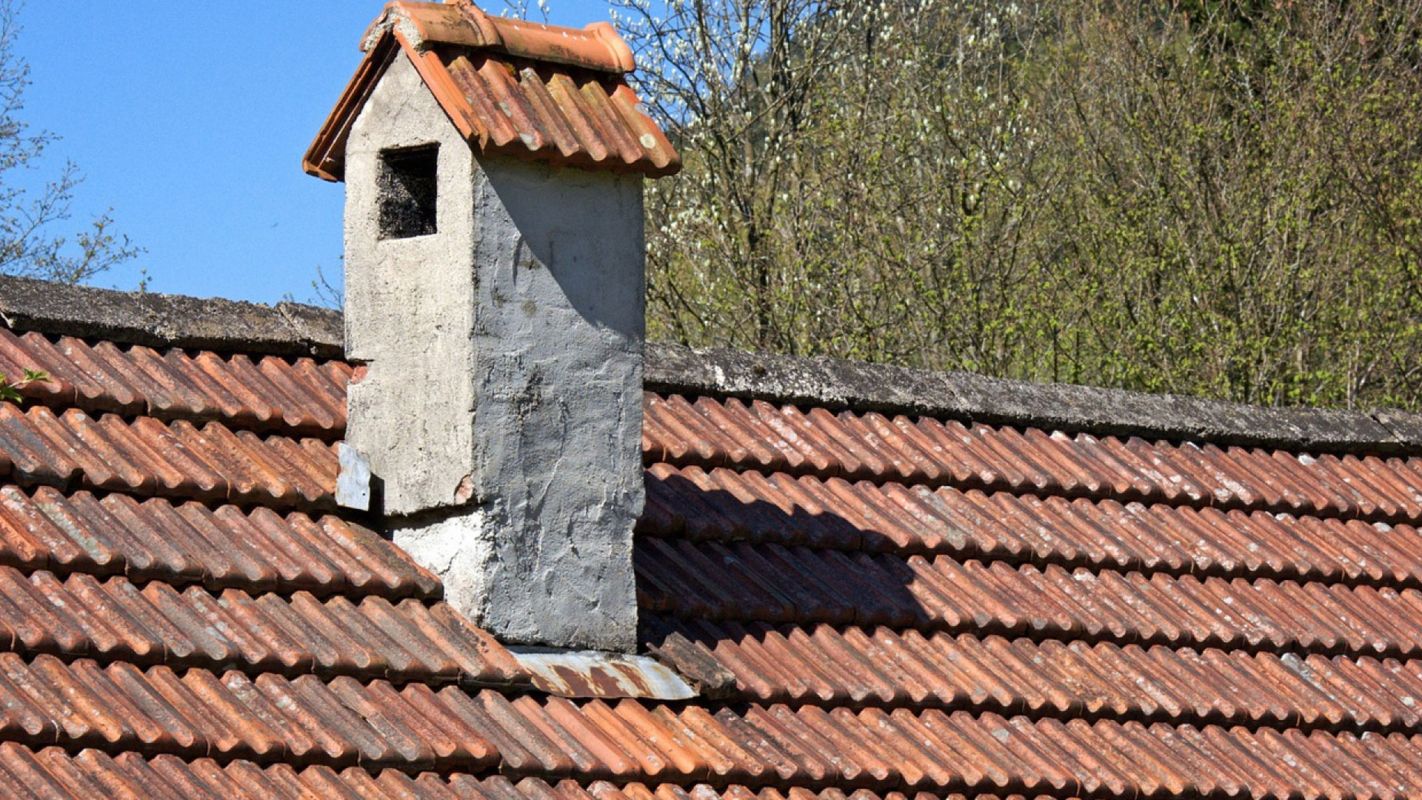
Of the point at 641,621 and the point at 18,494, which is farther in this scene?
the point at 641,621

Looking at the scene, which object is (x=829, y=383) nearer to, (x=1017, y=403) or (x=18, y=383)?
(x=1017, y=403)

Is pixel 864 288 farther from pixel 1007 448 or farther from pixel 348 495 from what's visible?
pixel 348 495

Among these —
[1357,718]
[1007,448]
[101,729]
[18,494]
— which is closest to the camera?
[101,729]

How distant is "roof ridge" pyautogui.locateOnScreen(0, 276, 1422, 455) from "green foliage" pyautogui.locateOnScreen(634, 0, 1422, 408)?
6.91 metres

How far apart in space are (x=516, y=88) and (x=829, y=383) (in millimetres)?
2027

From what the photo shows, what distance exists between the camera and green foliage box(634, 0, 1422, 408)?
1585 centimetres

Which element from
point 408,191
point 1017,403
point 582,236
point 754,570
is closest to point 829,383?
point 1017,403

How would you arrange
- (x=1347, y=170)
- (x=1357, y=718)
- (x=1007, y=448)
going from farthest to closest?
(x=1347, y=170)
(x=1007, y=448)
(x=1357, y=718)

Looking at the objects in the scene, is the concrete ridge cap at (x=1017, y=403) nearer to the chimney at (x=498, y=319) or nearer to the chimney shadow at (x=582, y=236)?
the chimney shadow at (x=582, y=236)

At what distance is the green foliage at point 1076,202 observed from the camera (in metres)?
15.9

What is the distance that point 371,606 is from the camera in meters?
5.43

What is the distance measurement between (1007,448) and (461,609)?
2693 mm

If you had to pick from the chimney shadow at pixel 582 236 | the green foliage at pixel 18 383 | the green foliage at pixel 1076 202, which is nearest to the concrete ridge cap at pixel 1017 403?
the chimney shadow at pixel 582 236

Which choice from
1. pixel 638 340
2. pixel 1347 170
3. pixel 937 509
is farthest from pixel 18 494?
pixel 1347 170
